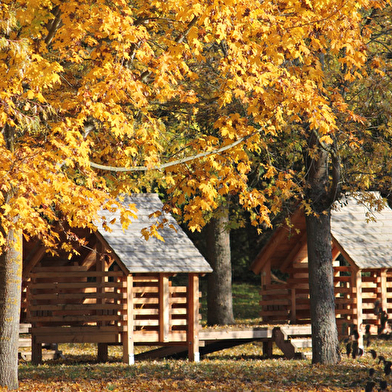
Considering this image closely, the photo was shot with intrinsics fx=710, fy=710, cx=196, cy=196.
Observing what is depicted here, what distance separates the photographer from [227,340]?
1747 cm

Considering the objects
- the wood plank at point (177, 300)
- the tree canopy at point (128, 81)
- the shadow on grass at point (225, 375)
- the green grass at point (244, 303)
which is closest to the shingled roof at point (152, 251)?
the wood plank at point (177, 300)

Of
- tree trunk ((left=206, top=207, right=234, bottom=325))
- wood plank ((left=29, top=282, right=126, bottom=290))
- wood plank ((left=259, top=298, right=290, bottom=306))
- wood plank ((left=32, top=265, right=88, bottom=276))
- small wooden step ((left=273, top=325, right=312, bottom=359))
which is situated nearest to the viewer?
wood plank ((left=29, top=282, right=126, bottom=290))

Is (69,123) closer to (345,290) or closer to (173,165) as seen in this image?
(173,165)

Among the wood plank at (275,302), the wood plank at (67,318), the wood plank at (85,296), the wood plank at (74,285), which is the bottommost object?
the wood plank at (67,318)

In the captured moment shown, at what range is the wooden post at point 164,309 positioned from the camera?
623 inches

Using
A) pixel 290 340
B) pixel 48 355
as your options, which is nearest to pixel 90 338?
pixel 48 355

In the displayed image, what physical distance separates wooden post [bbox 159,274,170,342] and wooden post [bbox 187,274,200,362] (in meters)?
0.53

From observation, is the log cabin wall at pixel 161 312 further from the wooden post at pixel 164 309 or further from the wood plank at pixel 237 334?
the wood plank at pixel 237 334

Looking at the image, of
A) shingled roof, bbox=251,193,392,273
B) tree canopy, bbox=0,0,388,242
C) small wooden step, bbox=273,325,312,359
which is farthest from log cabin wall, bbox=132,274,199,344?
tree canopy, bbox=0,0,388,242

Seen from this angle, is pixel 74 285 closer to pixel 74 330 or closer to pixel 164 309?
pixel 74 330

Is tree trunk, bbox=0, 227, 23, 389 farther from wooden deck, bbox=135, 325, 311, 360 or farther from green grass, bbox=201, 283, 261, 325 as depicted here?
green grass, bbox=201, 283, 261, 325

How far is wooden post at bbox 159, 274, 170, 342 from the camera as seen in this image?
15.8 meters

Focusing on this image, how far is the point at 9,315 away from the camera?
1062cm

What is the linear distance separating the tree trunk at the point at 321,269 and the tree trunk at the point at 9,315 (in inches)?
224
